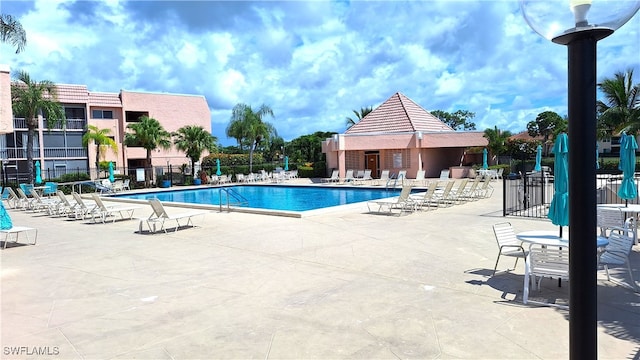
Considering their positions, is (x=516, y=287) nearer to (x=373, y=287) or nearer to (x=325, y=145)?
(x=373, y=287)

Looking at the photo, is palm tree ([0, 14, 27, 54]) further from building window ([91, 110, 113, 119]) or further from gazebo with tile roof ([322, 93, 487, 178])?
building window ([91, 110, 113, 119])

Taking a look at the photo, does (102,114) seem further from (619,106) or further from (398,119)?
(619,106)

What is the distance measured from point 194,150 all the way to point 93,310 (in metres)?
27.1

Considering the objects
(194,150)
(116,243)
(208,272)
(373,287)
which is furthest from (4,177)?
(373,287)

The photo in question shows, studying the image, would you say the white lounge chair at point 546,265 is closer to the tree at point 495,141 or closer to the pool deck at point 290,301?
the pool deck at point 290,301

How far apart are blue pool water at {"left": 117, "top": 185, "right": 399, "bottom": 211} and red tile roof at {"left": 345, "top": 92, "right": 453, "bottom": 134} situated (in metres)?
9.92

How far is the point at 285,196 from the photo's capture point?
79.5 feet

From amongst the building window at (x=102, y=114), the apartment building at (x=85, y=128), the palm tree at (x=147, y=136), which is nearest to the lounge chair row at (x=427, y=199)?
the palm tree at (x=147, y=136)

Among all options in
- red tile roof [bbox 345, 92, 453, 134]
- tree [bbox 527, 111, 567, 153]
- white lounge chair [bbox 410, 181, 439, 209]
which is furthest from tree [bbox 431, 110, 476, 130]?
white lounge chair [bbox 410, 181, 439, 209]

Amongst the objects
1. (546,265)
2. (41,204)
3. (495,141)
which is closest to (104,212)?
(41,204)

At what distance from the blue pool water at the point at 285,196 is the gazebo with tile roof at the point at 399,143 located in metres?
7.31

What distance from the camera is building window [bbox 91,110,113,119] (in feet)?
138

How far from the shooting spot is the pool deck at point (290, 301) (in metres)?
4.21

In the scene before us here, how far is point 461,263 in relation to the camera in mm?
7285
